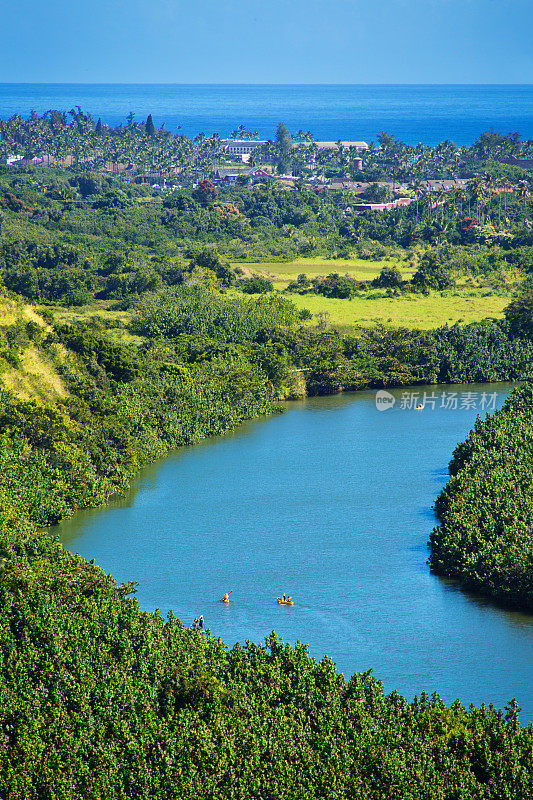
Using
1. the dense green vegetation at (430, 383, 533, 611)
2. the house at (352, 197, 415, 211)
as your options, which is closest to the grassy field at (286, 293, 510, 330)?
the dense green vegetation at (430, 383, 533, 611)

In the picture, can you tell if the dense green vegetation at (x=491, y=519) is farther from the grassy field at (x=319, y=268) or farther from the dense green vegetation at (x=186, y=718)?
the grassy field at (x=319, y=268)

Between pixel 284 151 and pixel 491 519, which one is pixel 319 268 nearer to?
pixel 491 519

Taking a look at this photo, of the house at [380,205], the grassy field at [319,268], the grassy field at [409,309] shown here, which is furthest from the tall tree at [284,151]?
the grassy field at [409,309]

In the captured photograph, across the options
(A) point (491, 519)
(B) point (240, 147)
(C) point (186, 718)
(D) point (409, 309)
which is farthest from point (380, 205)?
(C) point (186, 718)

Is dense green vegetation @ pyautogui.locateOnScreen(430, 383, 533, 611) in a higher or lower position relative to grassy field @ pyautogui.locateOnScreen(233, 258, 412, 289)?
lower

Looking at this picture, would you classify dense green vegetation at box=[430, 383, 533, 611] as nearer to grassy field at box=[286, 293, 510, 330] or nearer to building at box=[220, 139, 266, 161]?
grassy field at box=[286, 293, 510, 330]

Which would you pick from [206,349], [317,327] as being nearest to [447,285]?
[317,327]
